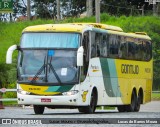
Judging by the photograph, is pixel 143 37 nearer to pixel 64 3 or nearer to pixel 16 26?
pixel 16 26

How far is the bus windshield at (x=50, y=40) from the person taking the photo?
104ft

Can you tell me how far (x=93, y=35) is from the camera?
3319cm

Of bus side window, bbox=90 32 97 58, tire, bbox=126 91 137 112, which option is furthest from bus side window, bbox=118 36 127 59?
bus side window, bbox=90 32 97 58

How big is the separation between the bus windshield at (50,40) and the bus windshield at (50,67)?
0.76ft

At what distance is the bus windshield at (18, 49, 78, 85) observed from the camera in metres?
31.4

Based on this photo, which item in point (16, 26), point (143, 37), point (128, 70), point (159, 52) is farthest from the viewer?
point (16, 26)

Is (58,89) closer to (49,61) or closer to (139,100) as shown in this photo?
(49,61)

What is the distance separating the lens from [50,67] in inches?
1237

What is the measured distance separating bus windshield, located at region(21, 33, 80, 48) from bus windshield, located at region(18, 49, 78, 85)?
23cm

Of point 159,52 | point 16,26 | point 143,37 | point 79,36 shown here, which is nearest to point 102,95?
point 79,36

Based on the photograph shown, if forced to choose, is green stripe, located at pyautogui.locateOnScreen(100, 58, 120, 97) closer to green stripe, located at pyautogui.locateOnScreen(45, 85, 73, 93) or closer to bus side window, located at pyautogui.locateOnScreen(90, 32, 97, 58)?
bus side window, located at pyautogui.locateOnScreen(90, 32, 97, 58)

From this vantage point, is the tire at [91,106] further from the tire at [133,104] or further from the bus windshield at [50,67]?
the tire at [133,104]

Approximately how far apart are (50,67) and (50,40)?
1.13 m

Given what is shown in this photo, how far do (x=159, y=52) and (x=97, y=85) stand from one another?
37.2 metres
